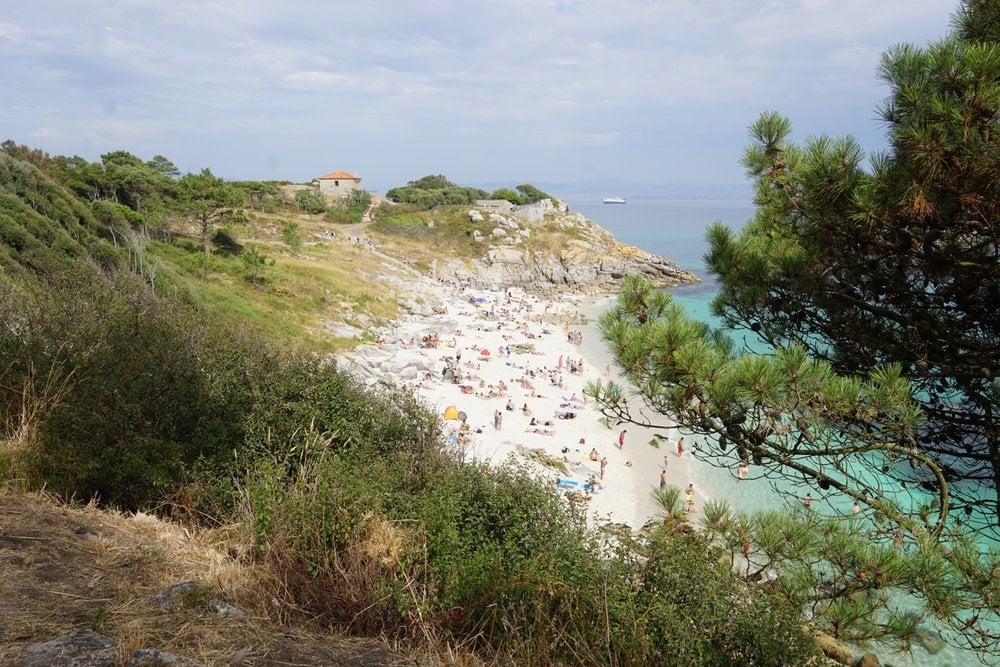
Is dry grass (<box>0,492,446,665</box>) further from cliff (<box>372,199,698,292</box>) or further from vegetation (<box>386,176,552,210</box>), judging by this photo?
vegetation (<box>386,176,552,210</box>)

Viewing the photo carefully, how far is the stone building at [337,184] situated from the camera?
65562mm

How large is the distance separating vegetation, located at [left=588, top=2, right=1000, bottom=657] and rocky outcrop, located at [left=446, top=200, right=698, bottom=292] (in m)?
43.8

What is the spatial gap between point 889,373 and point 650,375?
135 centimetres

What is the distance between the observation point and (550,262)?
52.8m

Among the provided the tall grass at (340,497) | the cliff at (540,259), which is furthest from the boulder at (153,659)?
the cliff at (540,259)

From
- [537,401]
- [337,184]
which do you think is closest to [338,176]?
[337,184]

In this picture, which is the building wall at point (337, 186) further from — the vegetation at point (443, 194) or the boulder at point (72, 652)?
the boulder at point (72, 652)


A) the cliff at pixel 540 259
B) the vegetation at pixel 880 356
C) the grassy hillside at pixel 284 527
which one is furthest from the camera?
the cliff at pixel 540 259

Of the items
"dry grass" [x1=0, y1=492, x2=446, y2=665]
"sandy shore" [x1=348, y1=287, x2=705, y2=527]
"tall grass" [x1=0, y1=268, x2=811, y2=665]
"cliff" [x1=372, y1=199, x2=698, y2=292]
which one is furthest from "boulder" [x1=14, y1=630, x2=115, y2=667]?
"cliff" [x1=372, y1=199, x2=698, y2=292]

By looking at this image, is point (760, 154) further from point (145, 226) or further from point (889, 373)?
point (145, 226)

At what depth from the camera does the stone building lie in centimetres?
6556

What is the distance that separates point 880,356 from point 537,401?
1845 centimetres

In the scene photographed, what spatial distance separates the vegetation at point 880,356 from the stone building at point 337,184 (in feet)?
216

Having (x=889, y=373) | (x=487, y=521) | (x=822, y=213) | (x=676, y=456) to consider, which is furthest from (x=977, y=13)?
(x=676, y=456)
